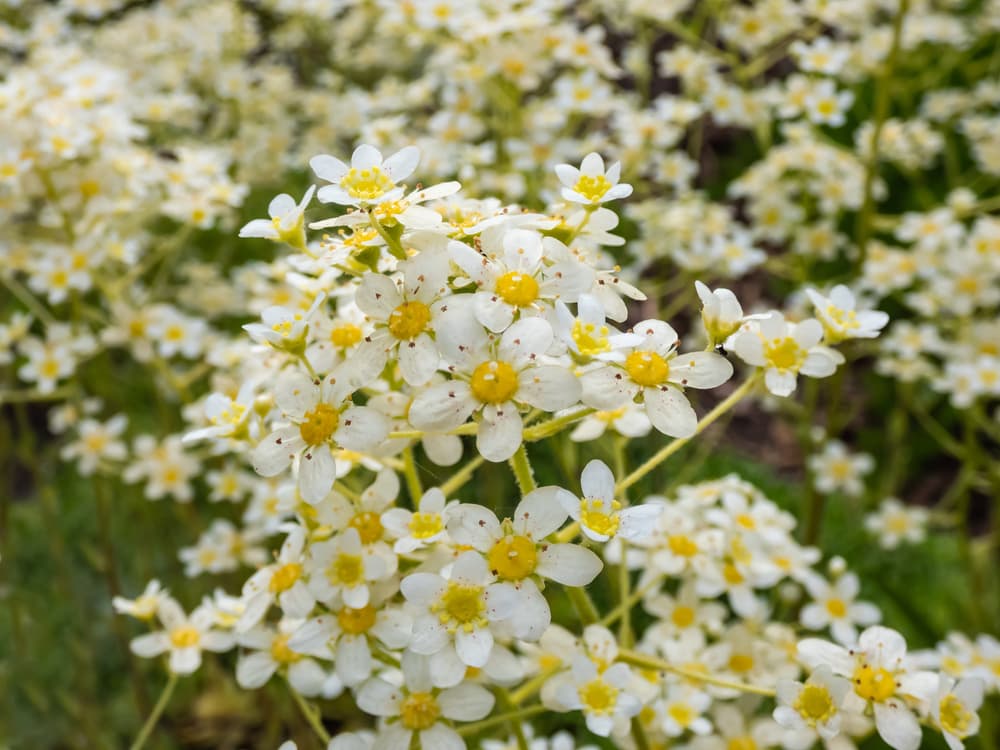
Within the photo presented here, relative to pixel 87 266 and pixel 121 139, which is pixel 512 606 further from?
pixel 121 139

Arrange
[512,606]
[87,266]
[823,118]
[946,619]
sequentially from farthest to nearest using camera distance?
[946,619] → [823,118] → [87,266] → [512,606]

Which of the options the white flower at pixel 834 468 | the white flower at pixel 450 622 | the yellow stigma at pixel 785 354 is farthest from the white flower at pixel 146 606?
the white flower at pixel 834 468

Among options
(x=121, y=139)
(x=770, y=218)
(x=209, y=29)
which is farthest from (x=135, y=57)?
(x=770, y=218)

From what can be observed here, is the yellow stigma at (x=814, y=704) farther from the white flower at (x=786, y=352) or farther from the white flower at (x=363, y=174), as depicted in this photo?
the white flower at (x=363, y=174)

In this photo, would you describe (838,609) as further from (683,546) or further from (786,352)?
(786,352)

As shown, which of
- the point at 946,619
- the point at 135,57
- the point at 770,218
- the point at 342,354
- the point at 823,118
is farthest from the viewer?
the point at 135,57

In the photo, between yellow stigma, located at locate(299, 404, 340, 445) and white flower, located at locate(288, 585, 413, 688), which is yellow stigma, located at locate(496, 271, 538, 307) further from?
white flower, located at locate(288, 585, 413, 688)

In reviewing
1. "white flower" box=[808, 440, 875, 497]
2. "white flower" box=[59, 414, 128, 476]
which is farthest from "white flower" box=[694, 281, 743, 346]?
"white flower" box=[59, 414, 128, 476]
